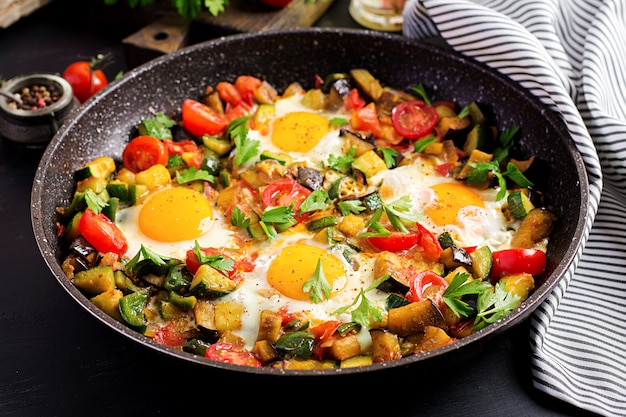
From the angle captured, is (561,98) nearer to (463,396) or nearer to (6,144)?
(463,396)

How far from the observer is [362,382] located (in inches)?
117

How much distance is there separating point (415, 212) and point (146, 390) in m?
1.72

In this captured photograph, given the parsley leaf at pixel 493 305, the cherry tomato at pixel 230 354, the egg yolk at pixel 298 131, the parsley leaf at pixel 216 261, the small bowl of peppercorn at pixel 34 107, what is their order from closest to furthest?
1. the cherry tomato at pixel 230 354
2. the parsley leaf at pixel 493 305
3. the parsley leaf at pixel 216 261
4. the egg yolk at pixel 298 131
5. the small bowl of peppercorn at pixel 34 107

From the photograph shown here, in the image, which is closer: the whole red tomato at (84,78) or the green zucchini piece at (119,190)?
the green zucchini piece at (119,190)

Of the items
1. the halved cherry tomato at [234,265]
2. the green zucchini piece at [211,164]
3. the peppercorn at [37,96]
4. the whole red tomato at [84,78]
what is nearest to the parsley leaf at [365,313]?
the halved cherry tomato at [234,265]

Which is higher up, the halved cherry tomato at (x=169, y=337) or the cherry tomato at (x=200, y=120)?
the cherry tomato at (x=200, y=120)

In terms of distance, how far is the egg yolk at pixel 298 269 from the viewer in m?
3.65

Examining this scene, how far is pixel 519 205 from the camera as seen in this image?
404cm

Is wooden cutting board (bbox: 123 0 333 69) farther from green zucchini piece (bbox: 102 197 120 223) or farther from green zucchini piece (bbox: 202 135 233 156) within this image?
green zucchini piece (bbox: 102 197 120 223)

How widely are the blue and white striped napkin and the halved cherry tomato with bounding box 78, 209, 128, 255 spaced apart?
7.13 ft

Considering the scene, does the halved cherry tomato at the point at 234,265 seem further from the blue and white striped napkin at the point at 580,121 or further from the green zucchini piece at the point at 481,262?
the blue and white striped napkin at the point at 580,121

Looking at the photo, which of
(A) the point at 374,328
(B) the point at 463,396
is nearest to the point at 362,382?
(A) the point at 374,328

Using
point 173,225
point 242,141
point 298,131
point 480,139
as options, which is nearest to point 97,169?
point 173,225

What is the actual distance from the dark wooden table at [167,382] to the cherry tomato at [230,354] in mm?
119
